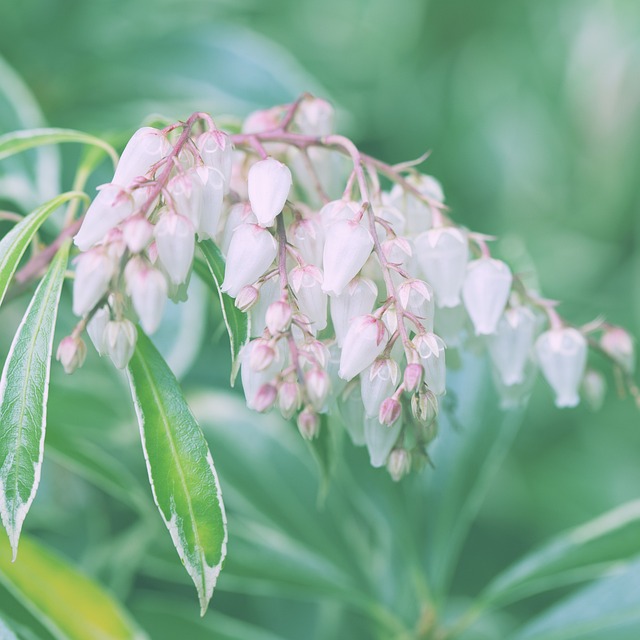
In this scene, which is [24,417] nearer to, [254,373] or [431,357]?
[254,373]

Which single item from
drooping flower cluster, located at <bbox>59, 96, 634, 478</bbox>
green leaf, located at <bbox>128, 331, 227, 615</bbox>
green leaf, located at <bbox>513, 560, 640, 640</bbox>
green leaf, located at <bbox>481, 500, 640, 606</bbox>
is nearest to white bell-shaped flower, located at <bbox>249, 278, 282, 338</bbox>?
drooping flower cluster, located at <bbox>59, 96, 634, 478</bbox>

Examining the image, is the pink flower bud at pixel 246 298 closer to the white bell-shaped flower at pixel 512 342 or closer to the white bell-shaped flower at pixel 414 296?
the white bell-shaped flower at pixel 414 296

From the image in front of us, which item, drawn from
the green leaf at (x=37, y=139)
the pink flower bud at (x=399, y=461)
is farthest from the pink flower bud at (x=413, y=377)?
the green leaf at (x=37, y=139)

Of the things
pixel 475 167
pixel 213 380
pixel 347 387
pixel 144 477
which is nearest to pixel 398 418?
pixel 347 387

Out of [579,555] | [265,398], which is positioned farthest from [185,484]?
[579,555]

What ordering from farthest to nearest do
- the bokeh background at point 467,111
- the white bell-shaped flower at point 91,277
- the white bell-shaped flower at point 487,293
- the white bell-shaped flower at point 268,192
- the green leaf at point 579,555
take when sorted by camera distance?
the bokeh background at point 467,111
the green leaf at point 579,555
the white bell-shaped flower at point 487,293
the white bell-shaped flower at point 268,192
the white bell-shaped flower at point 91,277

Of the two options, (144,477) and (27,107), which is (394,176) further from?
(27,107)

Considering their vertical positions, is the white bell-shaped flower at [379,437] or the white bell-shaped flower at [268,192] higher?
the white bell-shaped flower at [268,192]
